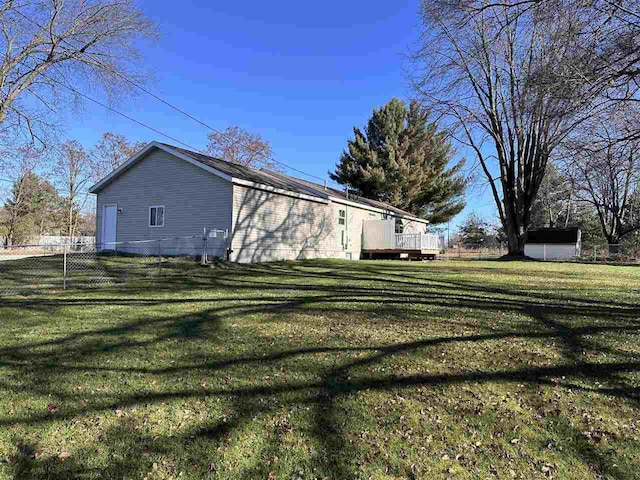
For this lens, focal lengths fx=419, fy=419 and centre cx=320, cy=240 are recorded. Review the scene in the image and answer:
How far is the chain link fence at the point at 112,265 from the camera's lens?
30.2 feet

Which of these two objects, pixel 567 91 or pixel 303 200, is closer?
pixel 567 91

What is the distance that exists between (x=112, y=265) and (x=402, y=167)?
24.9 metres

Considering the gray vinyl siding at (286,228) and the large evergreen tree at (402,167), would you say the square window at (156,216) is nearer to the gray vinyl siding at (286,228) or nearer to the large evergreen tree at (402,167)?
the gray vinyl siding at (286,228)

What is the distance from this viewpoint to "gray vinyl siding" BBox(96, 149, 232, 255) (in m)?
14.4

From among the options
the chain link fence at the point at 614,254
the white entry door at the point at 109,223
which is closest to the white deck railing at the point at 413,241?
the chain link fence at the point at 614,254

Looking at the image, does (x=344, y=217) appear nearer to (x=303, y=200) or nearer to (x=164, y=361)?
(x=303, y=200)

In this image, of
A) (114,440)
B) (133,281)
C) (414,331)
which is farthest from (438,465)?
(133,281)

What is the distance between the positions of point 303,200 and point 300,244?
1888mm

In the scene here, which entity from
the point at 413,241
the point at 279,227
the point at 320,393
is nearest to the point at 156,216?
the point at 279,227

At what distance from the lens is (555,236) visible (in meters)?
35.0

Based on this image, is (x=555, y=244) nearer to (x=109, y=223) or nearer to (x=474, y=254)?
(x=474, y=254)

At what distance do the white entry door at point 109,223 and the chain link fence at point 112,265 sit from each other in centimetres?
41

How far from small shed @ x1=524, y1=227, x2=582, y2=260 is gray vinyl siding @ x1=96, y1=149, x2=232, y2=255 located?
28.1 meters

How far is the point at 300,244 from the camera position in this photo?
17562mm
